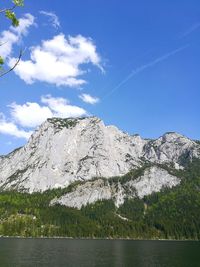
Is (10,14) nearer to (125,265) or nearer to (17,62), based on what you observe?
(17,62)

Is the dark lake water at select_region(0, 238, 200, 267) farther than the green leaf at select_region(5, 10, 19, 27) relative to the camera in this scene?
Yes

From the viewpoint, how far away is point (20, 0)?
41.3 ft

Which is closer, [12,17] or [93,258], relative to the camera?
[12,17]

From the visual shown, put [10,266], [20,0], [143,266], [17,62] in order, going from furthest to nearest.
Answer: [143,266] → [10,266] → [20,0] → [17,62]

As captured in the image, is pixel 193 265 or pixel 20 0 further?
pixel 193 265

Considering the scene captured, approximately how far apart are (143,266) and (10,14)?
88364mm

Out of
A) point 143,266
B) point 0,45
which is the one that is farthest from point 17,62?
point 143,266

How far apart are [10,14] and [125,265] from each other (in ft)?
293

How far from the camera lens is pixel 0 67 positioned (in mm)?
12328

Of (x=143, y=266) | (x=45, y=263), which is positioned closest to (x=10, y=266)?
(x=45, y=263)

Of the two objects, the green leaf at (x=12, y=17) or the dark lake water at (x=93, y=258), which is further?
the dark lake water at (x=93, y=258)

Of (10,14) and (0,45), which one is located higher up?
(10,14)

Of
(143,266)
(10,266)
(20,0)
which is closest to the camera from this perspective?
(20,0)

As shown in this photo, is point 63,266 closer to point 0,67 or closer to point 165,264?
point 165,264
